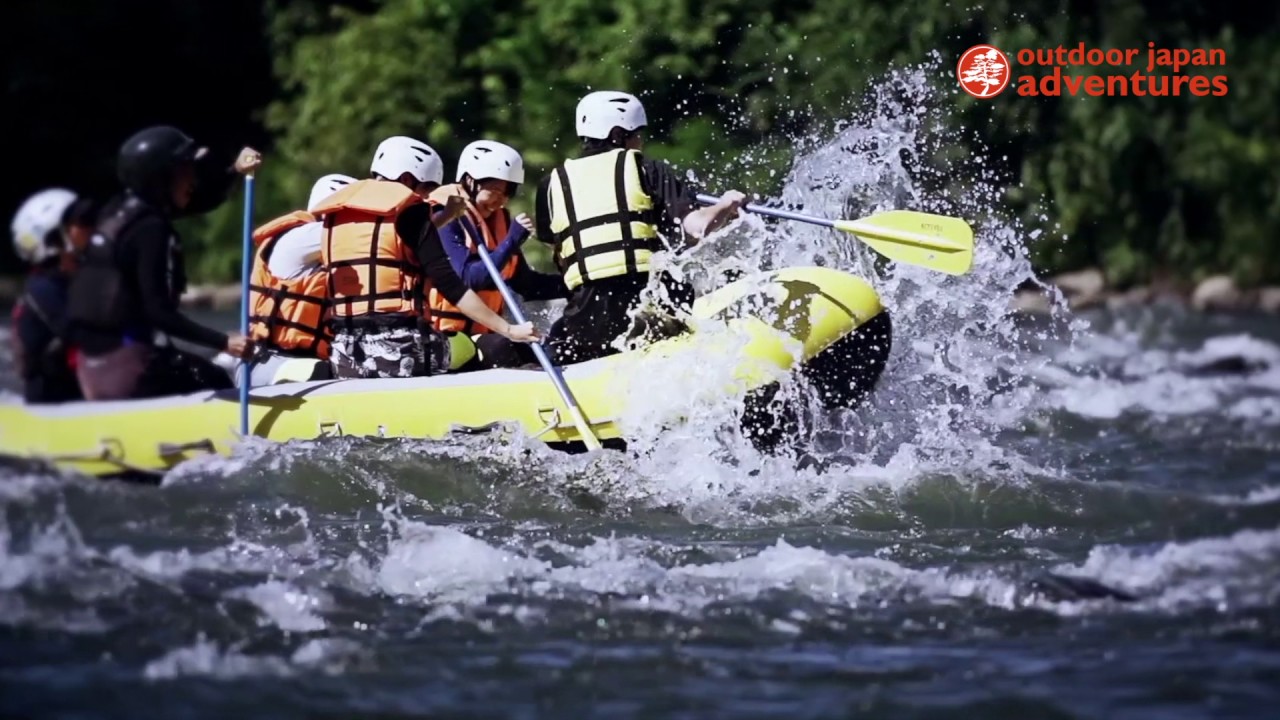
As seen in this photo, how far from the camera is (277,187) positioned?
19531mm

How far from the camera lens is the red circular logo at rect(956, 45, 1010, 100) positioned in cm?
1546

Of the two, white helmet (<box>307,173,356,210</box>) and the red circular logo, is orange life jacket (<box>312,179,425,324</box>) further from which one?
the red circular logo

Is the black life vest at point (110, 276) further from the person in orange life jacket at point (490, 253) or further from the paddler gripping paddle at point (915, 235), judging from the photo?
the paddler gripping paddle at point (915, 235)

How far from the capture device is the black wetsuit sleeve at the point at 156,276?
6750mm

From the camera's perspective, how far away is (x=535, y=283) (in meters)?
8.51

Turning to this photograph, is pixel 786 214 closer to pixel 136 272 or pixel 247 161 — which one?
Result: pixel 247 161

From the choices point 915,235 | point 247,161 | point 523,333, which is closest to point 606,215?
point 523,333

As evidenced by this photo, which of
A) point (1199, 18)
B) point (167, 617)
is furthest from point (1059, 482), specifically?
point (1199, 18)

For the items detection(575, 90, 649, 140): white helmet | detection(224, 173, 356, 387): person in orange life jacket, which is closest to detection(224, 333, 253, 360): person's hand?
detection(224, 173, 356, 387): person in orange life jacket

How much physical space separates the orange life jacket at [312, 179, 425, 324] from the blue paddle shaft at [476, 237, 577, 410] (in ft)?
1.02

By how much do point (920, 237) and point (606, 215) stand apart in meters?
1.41

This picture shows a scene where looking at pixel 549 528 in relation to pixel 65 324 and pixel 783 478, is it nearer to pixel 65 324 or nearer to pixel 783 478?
pixel 783 478

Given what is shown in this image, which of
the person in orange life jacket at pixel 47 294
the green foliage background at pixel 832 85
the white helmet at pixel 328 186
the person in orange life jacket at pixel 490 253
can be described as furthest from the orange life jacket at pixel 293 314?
the green foliage background at pixel 832 85

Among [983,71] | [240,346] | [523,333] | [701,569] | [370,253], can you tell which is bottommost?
[701,569]
